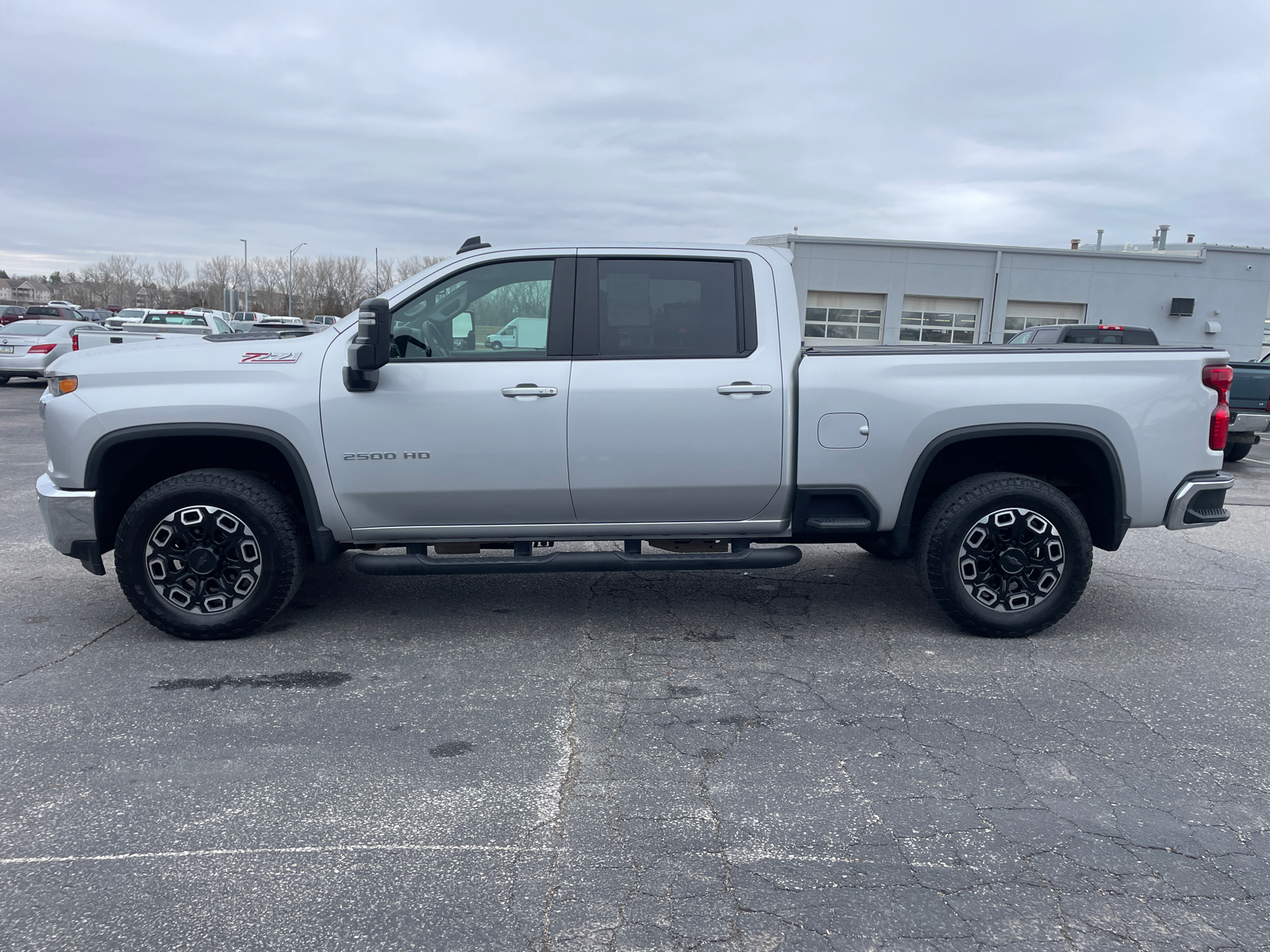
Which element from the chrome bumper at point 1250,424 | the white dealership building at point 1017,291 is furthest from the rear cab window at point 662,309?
the white dealership building at point 1017,291

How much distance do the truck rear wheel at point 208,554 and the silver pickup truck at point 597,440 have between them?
12 millimetres

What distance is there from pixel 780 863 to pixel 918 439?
2.57 metres

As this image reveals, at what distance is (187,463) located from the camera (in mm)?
4984

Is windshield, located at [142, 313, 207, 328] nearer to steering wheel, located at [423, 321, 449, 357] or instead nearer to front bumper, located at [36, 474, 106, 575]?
front bumper, located at [36, 474, 106, 575]

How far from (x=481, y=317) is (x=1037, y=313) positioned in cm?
3740

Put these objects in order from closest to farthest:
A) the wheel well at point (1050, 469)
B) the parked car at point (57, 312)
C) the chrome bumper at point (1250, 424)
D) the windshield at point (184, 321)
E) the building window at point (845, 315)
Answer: the wheel well at point (1050, 469) → the chrome bumper at point (1250, 424) → the windshield at point (184, 321) → the building window at point (845, 315) → the parked car at point (57, 312)

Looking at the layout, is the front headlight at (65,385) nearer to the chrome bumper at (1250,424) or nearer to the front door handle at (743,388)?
the front door handle at (743,388)

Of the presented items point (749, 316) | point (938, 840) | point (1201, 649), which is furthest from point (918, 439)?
point (938, 840)

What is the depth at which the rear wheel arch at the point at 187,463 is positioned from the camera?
4562 millimetres

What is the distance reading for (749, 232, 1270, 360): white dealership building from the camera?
118 ft

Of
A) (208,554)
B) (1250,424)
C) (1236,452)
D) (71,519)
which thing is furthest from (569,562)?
(1236,452)

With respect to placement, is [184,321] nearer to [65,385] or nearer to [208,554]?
[65,385]

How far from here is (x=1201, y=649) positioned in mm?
4938

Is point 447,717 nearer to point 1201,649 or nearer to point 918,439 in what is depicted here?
point 918,439
